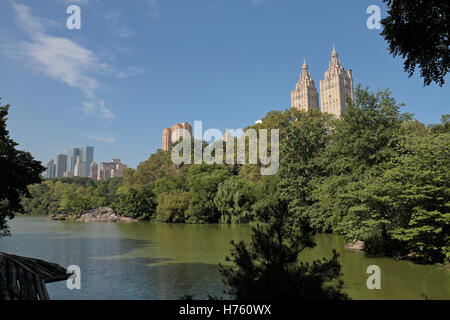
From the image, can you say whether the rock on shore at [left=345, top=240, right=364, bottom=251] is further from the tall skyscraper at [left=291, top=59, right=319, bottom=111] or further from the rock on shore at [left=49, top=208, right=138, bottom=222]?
the tall skyscraper at [left=291, top=59, right=319, bottom=111]

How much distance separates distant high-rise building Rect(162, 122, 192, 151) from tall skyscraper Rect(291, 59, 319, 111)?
40323 millimetres

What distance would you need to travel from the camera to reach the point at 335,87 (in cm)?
11106

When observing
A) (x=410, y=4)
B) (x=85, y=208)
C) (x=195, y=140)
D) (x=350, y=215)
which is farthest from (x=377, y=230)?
(x=85, y=208)

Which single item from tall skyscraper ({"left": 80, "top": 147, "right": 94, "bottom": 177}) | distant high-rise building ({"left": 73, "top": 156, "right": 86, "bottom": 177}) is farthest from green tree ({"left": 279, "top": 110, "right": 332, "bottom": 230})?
tall skyscraper ({"left": 80, "top": 147, "right": 94, "bottom": 177})

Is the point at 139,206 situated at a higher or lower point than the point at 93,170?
lower

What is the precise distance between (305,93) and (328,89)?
7894 millimetres

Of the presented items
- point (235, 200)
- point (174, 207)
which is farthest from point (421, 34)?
point (174, 207)

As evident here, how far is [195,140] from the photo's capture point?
58.2m

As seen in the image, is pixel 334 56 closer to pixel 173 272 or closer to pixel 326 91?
pixel 326 91

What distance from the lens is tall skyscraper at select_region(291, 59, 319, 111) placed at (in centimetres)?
11488

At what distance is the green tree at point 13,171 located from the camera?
41.4ft

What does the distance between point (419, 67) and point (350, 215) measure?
945 cm
